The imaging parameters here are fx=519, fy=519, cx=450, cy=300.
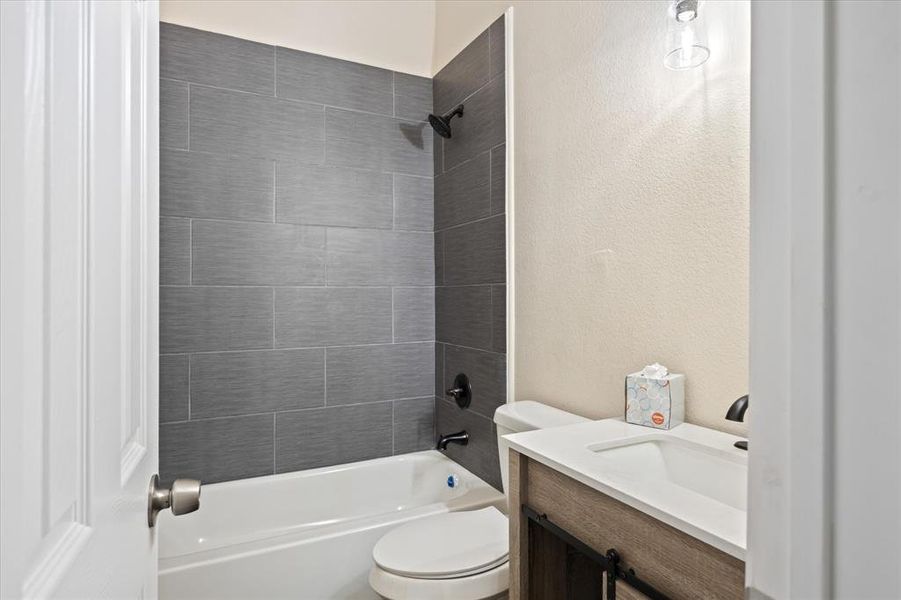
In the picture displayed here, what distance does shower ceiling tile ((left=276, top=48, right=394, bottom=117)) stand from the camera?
2211 mm

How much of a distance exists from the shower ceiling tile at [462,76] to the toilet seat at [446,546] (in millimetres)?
1597

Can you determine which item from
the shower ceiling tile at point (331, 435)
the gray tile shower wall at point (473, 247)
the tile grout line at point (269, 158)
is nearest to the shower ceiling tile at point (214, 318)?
the shower ceiling tile at point (331, 435)

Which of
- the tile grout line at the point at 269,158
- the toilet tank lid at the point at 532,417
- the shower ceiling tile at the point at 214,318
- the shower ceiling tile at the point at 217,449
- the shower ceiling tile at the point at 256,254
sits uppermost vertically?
the tile grout line at the point at 269,158

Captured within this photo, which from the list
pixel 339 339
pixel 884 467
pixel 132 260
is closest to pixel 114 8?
pixel 132 260

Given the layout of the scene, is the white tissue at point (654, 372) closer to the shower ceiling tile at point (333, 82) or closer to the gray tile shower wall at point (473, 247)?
the gray tile shower wall at point (473, 247)

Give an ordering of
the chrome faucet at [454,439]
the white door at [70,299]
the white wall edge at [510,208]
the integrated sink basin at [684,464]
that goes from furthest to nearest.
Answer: the chrome faucet at [454,439]
the white wall edge at [510,208]
the integrated sink basin at [684,464]
the white door at [70,299]

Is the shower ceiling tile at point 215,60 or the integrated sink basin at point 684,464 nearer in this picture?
the integrated sink basin at point 684,464

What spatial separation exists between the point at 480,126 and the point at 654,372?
4.21 ft

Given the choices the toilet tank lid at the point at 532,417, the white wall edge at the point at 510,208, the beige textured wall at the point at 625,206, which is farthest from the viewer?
the white wall edge at the point at 510,208

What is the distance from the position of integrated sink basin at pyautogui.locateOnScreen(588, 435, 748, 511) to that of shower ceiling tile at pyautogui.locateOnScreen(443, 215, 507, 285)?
921mm

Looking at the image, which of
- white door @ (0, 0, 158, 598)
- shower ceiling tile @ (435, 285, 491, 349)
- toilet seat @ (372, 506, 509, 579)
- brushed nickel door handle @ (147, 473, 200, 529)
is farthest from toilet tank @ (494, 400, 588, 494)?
white door @ (0, 0, 158, 598)

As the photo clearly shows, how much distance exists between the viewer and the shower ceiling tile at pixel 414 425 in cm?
242

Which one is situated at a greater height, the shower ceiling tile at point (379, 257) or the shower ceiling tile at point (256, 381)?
the shower ceiling tile at point (379, 257)

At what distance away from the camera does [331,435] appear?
89.7 inches
